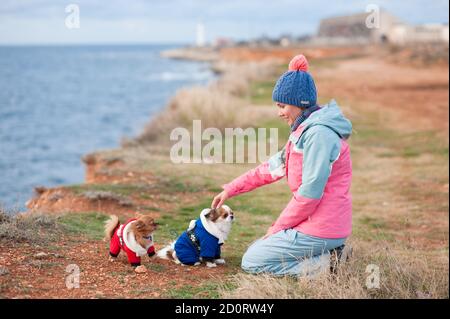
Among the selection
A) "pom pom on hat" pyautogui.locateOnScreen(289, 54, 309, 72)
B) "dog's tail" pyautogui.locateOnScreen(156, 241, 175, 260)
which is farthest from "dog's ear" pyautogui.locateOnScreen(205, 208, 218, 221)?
"pom pom on hat" pyautogui.locateOnScreen(289, 54, 309, 72)

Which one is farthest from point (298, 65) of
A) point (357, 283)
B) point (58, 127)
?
point (58, 127)

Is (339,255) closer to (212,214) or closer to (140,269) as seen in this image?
(212,214)

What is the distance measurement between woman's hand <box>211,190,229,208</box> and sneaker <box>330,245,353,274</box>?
100cm

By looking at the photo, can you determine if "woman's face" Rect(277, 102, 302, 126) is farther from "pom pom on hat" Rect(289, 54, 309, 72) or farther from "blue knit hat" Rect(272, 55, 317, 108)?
"pom pom on hat" Rect(289, 54, 309, 72)

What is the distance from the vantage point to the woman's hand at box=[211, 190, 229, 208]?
5348mm

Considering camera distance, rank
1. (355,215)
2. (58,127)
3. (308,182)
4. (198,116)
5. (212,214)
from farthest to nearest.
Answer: (58,127) → (198,116) → (355,215) → (212,214) → (308,182)

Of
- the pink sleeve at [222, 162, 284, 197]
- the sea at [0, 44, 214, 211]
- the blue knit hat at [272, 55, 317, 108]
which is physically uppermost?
the blue knit hat at [272, 55, 317, 108]

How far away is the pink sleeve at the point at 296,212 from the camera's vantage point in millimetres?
4777

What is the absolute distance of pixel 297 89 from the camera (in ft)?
16.2

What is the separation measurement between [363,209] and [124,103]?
31824 mm

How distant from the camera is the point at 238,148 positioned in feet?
45.4

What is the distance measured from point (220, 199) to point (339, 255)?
43.5 inches
